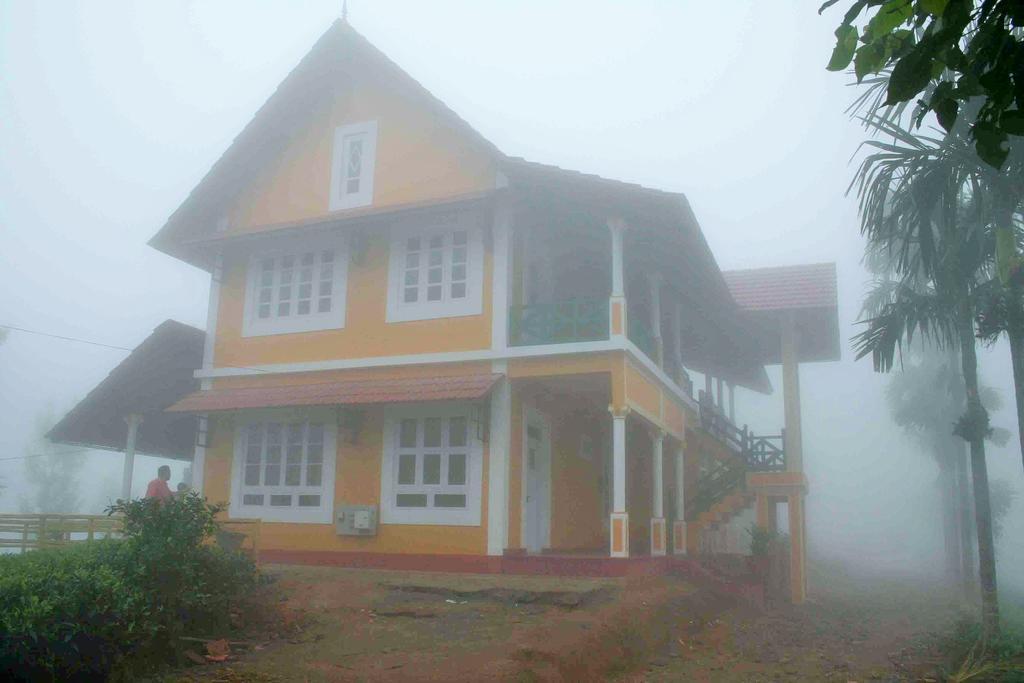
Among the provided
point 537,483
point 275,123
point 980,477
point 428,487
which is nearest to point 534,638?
point 428,487

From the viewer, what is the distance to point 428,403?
15758mm

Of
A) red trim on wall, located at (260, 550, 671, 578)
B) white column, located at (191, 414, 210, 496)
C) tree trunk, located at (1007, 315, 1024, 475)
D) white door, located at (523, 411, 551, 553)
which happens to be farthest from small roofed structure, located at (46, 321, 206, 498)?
tree trunk, located at (1007, 315, 1024, 475)

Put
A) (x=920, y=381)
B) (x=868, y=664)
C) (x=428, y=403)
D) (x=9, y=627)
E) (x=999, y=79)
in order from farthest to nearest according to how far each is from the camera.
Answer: (x=920, y=381), (x=428, y=403), (x=868, y=664), (x=9, y=627), (x=999, y=79)

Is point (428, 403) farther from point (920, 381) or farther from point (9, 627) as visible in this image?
point (920, 381)

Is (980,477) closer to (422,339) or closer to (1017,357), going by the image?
(1017,357)

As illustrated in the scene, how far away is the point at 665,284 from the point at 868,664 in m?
9.41

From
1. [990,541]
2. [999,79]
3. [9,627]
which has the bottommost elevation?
[9,627]

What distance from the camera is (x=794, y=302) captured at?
20.4 m

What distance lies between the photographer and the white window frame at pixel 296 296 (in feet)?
55.5

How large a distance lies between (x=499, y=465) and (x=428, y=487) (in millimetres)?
1358

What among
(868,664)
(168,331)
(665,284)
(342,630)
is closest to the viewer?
(342,630)

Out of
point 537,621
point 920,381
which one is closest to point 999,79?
point 537,621

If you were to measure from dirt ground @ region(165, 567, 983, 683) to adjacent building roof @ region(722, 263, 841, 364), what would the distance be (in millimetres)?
7239

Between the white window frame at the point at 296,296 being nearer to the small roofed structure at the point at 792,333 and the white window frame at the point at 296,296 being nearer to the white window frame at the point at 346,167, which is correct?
the white window frame at the point at 346,167
